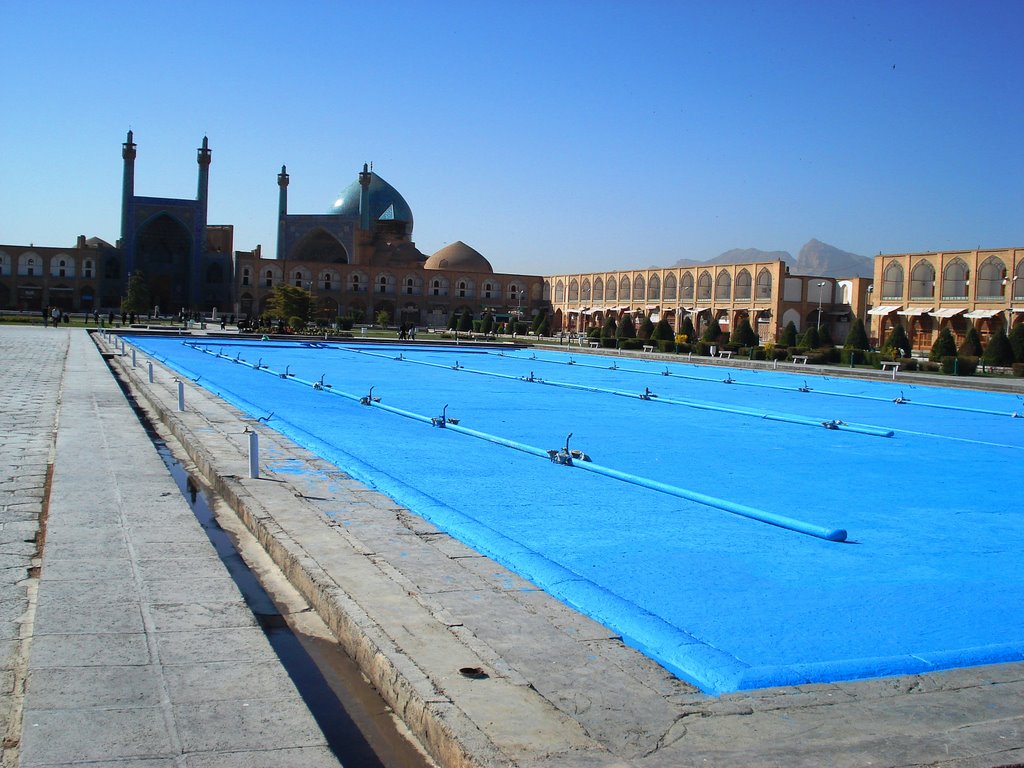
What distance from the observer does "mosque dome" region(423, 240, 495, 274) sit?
47.0 meters

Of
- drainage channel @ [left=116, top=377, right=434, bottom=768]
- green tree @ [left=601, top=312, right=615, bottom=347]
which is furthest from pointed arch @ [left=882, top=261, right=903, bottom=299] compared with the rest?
drainage channel @ [left=116, top=377, right=434, bottom=768]

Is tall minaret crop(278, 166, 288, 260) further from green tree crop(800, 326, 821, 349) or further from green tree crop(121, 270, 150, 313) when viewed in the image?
green tree crop(800, 326, 821, 349)

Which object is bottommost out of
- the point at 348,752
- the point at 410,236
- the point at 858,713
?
the point at 348,752

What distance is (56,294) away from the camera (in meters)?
40.3

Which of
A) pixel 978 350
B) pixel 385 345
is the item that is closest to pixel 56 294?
pixel 385 345

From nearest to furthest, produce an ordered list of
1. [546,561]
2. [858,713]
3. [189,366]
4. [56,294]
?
[858,713] → [546,561] → [189,366] → [56,294]

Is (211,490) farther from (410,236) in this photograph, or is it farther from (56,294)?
(410,236)

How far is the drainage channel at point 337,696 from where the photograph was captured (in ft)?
6.29

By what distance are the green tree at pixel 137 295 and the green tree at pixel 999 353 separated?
28.7 meters

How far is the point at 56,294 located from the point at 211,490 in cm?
4005

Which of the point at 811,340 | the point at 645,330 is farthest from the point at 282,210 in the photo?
the point at 811,340

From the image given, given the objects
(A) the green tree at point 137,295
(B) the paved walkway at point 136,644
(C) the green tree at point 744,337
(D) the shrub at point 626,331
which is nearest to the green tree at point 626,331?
(D) the shrub at point 626,331

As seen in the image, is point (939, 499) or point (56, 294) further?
point (56, 294)

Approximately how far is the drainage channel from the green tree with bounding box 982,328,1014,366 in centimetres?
1746
